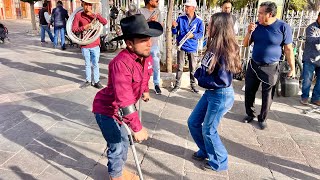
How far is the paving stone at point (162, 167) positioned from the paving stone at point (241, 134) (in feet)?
3.43

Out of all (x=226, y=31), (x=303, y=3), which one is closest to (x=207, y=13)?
(x=226, y=31)

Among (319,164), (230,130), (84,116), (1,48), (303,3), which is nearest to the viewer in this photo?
(319,164)

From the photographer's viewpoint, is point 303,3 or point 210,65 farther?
point 303,3

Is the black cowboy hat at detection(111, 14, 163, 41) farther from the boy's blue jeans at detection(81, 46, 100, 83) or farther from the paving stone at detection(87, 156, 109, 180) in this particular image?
the boy's blue jeans at detection(81, 46, 100, 83)

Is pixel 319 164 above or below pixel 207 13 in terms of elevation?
below

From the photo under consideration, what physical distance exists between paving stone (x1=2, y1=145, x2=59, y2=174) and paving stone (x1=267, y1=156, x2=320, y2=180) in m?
2.66

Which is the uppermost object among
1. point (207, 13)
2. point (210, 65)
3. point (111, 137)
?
point (207, 13)

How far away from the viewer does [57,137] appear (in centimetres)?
384

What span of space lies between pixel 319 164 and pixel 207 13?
18.7 feet

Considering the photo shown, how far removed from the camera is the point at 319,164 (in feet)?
11.3

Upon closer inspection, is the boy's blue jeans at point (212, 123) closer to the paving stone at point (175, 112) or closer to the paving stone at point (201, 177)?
the paving stone at point (201, 177)

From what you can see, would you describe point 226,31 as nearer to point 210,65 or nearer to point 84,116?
point 210,65

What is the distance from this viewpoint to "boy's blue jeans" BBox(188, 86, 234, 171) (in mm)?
2918

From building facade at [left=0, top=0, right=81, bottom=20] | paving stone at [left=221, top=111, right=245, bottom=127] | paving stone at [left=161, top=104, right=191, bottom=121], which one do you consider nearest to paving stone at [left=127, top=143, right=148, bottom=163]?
paving stone at [left=161, top=104, right=191, bottom=121]
